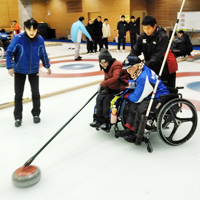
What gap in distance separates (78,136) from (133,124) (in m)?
0.80

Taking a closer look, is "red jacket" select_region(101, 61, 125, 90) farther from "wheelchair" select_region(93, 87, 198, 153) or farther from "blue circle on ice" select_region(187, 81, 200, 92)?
"blue circle on ice" select_region(187, 81, 200, 92)

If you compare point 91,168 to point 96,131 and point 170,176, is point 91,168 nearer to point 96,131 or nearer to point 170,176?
point 170,176

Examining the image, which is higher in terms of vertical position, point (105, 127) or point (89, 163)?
point (105, 127)

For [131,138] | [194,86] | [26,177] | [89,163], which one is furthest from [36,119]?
[194,86]

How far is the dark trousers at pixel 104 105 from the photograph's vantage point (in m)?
3.38

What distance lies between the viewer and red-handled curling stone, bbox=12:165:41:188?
2445mm

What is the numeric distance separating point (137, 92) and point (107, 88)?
579 millimetres

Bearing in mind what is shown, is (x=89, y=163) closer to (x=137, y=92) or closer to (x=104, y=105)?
(x=104, y=105)

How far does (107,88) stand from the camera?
11.6 feet

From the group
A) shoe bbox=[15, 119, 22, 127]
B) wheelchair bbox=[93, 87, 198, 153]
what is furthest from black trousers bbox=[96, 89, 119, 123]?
shoe bbox=[15, 119, 22, 127]

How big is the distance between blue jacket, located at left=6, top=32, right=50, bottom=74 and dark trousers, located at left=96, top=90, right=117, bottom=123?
1.06 metres

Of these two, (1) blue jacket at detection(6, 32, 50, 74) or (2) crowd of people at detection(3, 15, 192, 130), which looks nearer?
(2) crowd of people at detection(3, 15, 192, 130)

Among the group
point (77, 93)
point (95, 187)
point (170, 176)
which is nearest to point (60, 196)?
point (95, 187)

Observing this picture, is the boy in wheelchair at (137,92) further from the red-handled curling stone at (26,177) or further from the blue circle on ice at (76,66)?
the blue circle on ice at (76,66)
